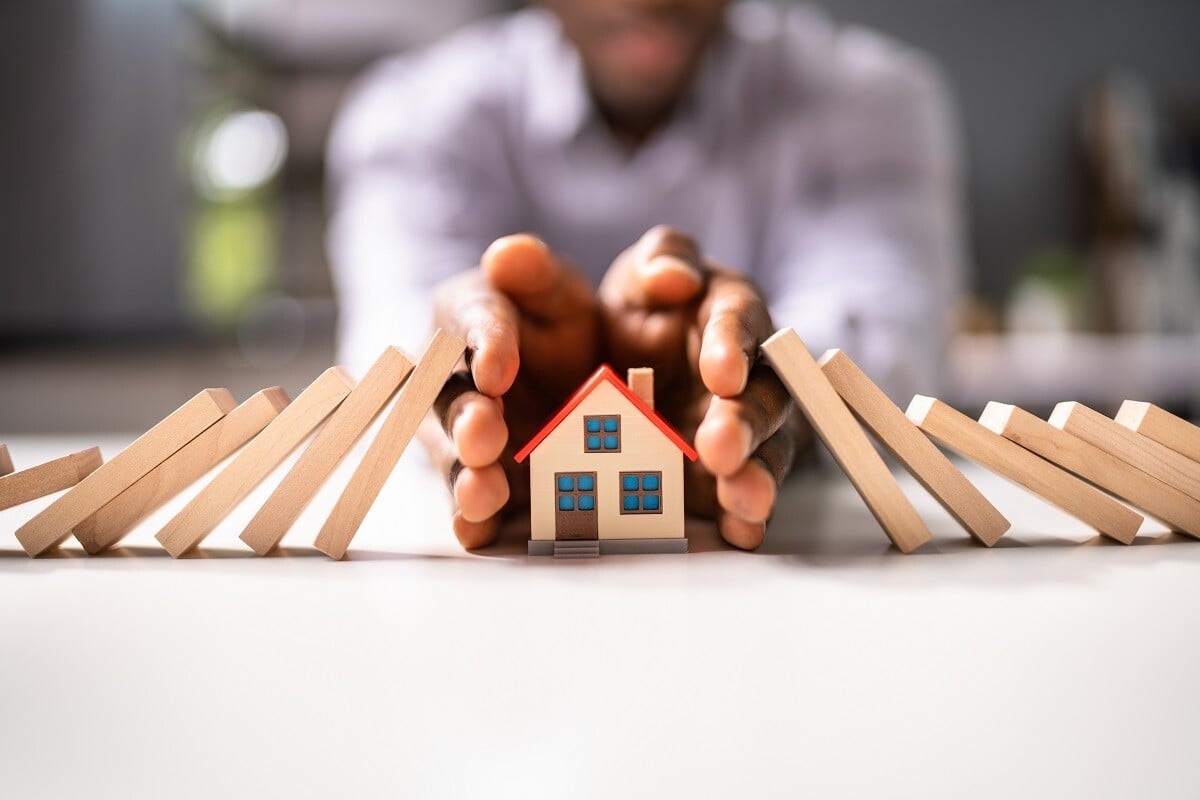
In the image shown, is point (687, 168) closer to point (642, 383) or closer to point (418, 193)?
point (418, 193)

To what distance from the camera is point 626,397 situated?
1.76 feet

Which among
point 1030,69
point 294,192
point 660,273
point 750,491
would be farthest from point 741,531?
point 1030,69

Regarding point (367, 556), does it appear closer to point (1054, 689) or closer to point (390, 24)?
point (1054, 689)

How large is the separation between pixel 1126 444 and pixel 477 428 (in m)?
0.38

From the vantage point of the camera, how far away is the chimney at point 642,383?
57 cm

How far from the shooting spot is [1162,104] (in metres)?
3.60

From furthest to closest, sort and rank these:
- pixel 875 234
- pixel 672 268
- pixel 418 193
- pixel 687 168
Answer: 1. pixel 687 168
2. pixel 418 193
3. pixel 875 234
4. pixel 672 268

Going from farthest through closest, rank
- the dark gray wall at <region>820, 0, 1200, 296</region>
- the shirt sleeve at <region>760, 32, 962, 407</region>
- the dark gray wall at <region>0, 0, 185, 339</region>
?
the dark gray wall at <region>820, 0, 1200, 296</region> → the dark gray wall at <region>0, 0, 185, 339</region> → the shirt sleeve at <region>760, 32, 962, 407</region>

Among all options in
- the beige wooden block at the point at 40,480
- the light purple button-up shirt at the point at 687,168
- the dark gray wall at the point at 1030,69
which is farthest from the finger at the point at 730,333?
the dark gray wall at the point at 1030,69

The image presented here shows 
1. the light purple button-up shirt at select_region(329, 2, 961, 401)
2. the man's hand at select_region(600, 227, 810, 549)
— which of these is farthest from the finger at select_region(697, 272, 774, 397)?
the light purple button-up shirt at select_region(329, 2, 961, 401)

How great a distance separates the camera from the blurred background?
273 centimetres

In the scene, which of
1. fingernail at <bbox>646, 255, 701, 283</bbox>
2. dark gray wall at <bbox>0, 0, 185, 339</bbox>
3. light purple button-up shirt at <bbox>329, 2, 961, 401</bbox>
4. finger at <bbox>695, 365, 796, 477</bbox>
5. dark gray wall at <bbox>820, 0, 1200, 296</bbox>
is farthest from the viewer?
dark gray wall at <bbox>820, 0, 1200, 296</bbox>

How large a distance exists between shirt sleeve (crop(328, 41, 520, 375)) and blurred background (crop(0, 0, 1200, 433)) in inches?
44.9

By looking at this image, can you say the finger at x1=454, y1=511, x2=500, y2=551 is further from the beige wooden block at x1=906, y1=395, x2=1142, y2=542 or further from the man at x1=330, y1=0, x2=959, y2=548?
the man at x1=330, y1=0, x2=959, y2=548
